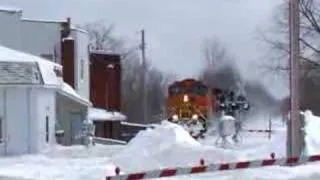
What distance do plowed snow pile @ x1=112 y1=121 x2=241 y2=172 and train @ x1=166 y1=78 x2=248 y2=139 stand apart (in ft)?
63.0

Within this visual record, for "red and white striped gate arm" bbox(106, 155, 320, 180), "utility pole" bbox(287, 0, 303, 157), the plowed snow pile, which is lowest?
the plowed snow pile

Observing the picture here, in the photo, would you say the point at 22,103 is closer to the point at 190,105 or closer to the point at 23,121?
the point at 23,121

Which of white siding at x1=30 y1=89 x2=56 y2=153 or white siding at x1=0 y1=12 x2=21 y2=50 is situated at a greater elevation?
white siding at x1=0 y1=12 x2=21 y2=50

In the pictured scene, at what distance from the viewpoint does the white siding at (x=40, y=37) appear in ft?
179

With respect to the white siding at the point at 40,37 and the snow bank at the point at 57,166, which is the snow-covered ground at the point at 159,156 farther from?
the white siding at the point at 40,37

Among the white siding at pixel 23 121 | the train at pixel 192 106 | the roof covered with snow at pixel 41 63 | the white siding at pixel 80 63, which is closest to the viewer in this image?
the white siding at pixel 23 121

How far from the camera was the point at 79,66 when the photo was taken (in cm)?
5731

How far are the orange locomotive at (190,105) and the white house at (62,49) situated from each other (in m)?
5.32

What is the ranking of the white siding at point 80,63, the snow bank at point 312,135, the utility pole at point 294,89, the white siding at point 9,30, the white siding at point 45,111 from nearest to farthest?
the utility pole at point 294,89 < the snow bank at point 312,135 < the white siding at point 45,111 < the white siding at point 9,30 < the white siding at point 80,63

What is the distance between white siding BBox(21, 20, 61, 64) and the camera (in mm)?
54438

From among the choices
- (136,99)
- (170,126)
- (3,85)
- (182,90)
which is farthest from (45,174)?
(136,99)

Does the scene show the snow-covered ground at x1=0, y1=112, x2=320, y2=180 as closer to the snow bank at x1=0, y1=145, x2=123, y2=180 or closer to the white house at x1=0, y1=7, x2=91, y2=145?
the snow bank at x1=0, y1=145, x2=123, y2=180

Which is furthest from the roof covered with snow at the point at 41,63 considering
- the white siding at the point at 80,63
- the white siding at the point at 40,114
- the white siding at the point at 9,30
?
the white siding at the point at 80,63

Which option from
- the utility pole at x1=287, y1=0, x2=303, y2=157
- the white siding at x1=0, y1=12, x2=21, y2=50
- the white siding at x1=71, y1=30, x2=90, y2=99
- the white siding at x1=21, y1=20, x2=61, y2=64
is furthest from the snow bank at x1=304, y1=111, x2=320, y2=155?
the white siding at x1=71, y1=30, x2=90, y2=99
